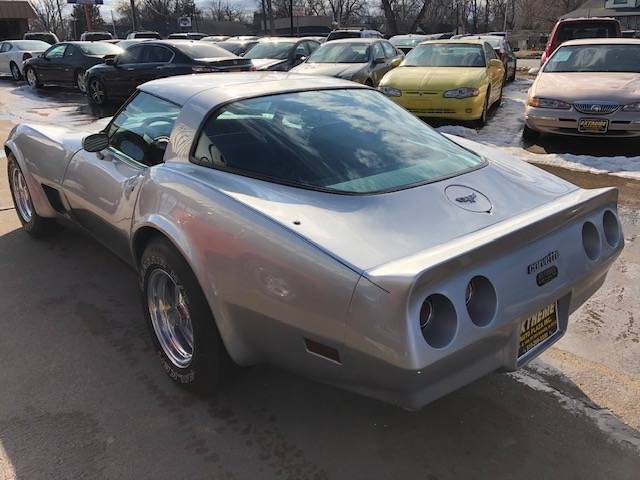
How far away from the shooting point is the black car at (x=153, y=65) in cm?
1124

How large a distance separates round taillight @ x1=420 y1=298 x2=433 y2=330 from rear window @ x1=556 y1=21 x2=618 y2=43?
13.5m

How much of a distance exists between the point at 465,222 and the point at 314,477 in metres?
1.15

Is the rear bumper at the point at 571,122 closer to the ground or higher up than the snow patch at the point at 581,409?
higher up

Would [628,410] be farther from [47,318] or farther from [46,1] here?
[46,1]

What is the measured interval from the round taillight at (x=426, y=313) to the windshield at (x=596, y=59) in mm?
8012

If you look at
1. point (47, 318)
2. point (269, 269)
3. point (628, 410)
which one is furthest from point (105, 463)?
point (628, 410)

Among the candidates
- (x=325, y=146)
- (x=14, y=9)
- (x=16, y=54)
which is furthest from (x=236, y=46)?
(x=14, y=9)

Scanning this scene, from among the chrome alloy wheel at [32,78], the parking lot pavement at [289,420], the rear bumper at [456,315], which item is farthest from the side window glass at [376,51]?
the chrome alloy wheel at [32,78]

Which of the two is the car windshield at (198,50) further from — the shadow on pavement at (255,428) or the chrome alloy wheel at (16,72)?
the chrome alloy wheel at (16,72)

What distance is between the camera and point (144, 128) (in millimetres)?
3340

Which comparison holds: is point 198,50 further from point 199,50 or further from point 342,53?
point 342,53

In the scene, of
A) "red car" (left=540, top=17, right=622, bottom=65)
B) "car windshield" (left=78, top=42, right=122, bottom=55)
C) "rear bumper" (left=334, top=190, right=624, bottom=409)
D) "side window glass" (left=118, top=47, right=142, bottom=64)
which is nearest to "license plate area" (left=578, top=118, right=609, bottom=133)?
"rear bumper" (left=334, top=190, right=624, bottom=409)

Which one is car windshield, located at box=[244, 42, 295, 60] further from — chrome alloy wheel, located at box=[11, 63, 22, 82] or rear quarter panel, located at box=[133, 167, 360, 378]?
rear quarter panel, located at box=[133, 167, 360, 378]

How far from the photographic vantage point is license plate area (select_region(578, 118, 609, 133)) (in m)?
7.11
